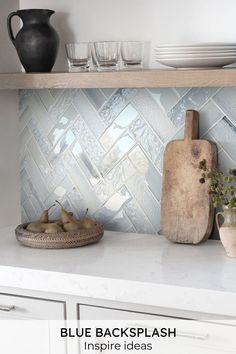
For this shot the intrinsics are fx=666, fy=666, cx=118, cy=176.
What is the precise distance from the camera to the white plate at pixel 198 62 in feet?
7.38

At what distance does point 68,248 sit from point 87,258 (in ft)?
0.51

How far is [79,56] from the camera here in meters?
2.56

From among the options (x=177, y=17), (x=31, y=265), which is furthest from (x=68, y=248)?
(x=177, y=17)

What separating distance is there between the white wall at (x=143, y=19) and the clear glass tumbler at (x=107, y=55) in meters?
0.19

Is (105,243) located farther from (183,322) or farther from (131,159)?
(183,322)

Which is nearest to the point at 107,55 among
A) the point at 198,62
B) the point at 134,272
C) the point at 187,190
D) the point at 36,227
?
the point at 198,62

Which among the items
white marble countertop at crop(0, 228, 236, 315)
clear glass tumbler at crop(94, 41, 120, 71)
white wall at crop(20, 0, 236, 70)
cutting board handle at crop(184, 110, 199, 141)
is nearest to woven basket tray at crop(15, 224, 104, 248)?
white marble countertop at crop(0, 228, 236, 315)

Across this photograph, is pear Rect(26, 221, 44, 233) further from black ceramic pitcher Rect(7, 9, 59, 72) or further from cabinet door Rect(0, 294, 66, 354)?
black ceramic pitcher Rect(7, 9, 59, 72)

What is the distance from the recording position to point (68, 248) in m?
2.47

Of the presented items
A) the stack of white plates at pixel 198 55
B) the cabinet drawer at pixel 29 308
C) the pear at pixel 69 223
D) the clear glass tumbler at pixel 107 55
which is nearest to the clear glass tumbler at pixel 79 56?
the clear glass tumbler at pixel 107 55

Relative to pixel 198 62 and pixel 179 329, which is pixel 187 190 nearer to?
pixel 198 62

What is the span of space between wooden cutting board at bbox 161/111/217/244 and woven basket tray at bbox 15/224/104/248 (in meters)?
0.30

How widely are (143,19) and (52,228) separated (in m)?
0.89

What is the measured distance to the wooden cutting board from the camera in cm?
249
